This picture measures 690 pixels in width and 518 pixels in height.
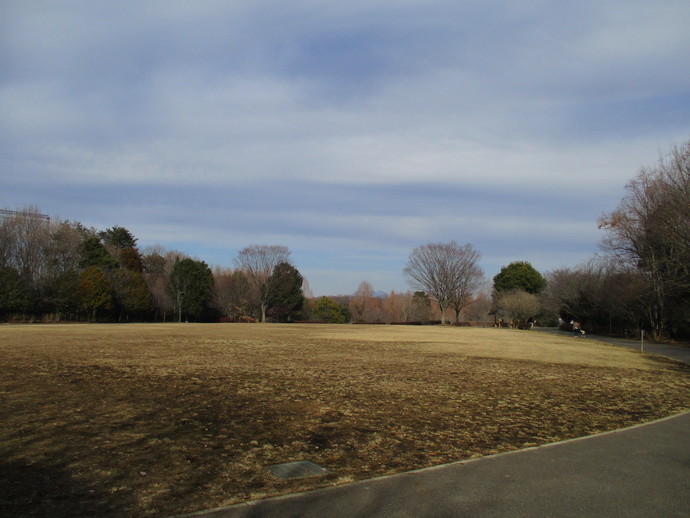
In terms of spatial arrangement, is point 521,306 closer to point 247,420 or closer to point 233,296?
point 233,296

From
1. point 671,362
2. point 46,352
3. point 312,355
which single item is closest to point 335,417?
point 312,355

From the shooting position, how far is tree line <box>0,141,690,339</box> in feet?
105

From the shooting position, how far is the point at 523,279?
80.6 meters

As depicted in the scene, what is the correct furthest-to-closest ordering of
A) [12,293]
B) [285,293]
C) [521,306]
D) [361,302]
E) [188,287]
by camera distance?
1. [361,302]
2. [285,293]
3. [188,287]
4. [521,306]
5. [12,293]

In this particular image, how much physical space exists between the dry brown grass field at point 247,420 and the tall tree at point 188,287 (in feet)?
195

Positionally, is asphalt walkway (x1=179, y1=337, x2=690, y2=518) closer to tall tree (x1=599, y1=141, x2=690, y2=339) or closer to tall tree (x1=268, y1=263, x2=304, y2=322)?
tall tree (x1=599, y1=141, x2=690, y2=339)

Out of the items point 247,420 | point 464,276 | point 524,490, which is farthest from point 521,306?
point 524,490

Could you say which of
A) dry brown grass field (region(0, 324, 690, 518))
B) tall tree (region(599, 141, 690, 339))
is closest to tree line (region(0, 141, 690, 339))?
tall tree (region(599, 141, 690, 339))

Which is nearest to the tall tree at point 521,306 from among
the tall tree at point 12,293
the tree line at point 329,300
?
the tree line at point 329,300

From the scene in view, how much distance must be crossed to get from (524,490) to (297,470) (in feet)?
7.12

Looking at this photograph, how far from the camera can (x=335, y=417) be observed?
7.55 m

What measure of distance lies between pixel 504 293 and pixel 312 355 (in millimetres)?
66857

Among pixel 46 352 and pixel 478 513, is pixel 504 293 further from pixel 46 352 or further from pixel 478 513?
pixel 478 513

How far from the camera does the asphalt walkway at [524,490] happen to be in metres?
4.06
